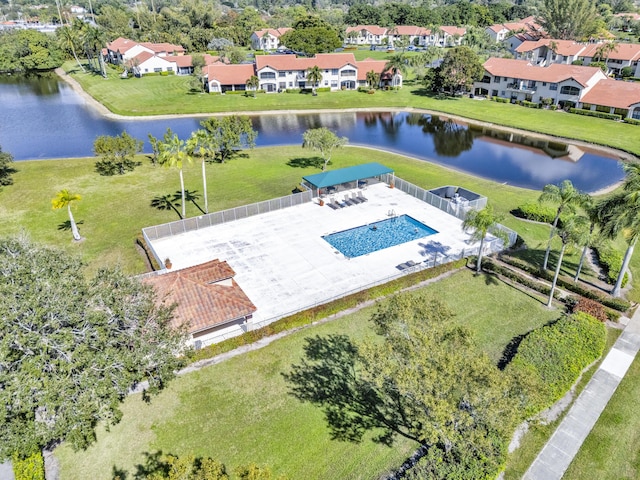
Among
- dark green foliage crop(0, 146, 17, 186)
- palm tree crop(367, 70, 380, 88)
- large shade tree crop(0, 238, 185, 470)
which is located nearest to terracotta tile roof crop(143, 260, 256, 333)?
large shade tree crop(0, 238, 185, 470)

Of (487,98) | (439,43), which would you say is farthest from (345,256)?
(439,43)

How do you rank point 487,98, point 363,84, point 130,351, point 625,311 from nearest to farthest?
point 130,351 → point 625,311 → point 487,98 → point 363,84

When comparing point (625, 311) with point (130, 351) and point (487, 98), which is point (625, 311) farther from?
point (487, 98)

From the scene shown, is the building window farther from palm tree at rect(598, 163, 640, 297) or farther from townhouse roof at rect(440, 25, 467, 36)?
townhouse roof at rect(440, 25, 467, 36)

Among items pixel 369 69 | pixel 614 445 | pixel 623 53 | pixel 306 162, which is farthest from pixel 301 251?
pixel 623 53

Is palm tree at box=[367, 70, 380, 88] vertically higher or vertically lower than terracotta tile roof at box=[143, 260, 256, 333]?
higher

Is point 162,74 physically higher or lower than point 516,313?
higher

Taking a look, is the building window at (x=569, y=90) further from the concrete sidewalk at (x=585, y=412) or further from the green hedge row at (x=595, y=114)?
the concrete sidewalk at (x=585, y=412)
